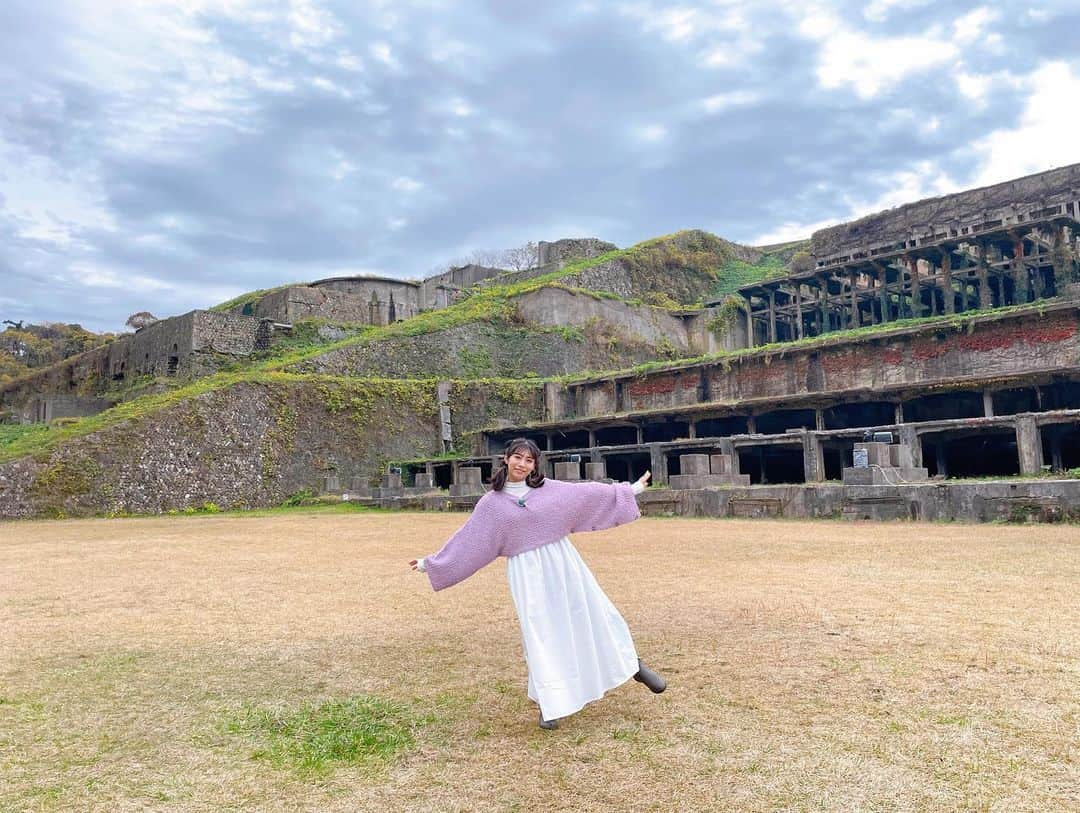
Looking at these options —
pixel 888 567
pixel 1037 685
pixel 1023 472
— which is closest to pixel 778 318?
pixel 1023 472

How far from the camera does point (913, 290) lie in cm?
3178

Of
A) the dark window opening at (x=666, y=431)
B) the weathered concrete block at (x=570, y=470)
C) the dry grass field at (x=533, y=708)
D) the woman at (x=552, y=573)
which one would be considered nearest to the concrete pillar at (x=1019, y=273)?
the dark window opening at (x=666, y=431)

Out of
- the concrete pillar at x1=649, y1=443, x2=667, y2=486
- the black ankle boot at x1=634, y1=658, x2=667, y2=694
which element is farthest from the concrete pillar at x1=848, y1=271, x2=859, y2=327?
the black ankle boot at x1=634, y1=658, x2=667, y2=694

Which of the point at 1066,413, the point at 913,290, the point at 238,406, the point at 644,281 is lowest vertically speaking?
the point at 1066,413

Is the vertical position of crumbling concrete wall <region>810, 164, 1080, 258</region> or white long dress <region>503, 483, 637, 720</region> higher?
crumbling concrete wall <region>810, 164, 1080, 258</region>

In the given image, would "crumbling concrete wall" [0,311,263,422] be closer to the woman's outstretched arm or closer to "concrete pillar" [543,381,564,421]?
"concrete pillar" [543,381,564,421]

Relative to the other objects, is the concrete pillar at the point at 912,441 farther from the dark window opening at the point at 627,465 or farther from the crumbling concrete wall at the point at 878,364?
the dark window opening at the point at 627,465

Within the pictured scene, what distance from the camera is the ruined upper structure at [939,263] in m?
30.1

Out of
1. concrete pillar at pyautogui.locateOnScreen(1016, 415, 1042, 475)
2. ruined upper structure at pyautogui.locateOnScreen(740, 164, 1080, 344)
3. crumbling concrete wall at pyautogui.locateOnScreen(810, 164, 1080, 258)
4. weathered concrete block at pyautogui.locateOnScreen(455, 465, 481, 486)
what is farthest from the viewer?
crumbling concrete wall at pyautogui.locateOnScreen(810, 164, 1080, 258)

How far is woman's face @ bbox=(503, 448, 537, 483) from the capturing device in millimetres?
4168

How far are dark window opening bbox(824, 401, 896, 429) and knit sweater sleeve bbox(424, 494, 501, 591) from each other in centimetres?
2059

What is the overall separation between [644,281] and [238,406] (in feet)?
80.2

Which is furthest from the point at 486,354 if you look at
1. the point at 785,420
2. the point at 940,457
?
the point at 940,457

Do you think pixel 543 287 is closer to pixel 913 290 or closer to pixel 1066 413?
pixel 913 290
